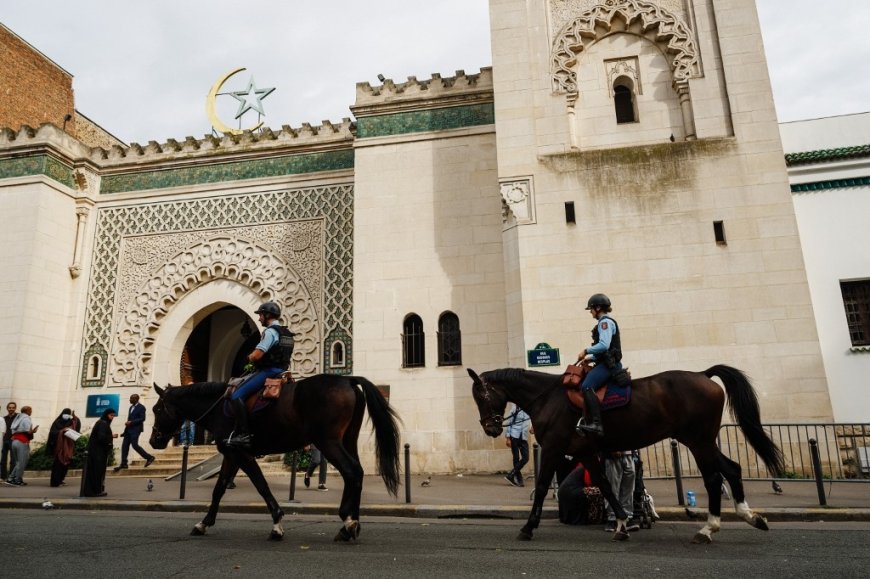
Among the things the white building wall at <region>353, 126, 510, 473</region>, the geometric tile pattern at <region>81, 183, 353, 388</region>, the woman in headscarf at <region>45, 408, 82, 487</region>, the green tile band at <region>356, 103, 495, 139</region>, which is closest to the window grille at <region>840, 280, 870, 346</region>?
the white building wall at <region>353, 126, 510, 473</region>

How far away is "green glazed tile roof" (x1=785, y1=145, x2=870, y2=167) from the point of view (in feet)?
37.8

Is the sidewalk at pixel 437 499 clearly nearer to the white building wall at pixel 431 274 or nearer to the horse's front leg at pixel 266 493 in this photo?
the white building wall at pixel 431 274

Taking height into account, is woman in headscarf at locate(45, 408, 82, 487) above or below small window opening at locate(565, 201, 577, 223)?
below

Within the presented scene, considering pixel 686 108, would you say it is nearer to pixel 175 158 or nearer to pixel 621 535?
pixel 621 535

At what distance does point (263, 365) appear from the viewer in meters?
5.68

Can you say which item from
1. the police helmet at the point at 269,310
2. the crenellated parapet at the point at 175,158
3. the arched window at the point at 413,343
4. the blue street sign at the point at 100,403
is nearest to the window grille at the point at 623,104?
the arched window at the point at 413,343

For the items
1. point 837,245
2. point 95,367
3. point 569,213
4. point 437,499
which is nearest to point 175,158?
point 95,367

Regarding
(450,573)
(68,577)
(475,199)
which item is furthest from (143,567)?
(475,199)

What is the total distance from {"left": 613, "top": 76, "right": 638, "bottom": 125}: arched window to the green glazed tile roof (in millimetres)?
3189

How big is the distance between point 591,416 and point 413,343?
748cm

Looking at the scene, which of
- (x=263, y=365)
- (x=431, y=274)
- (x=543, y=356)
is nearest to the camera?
(x=263, y=365)

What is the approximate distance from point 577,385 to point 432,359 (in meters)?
6.87

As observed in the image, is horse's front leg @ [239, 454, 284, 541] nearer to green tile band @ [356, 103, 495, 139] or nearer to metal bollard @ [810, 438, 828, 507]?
metal bollard @ [810, 438, 828, 507]

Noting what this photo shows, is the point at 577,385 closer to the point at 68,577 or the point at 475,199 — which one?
the point at 68,577
